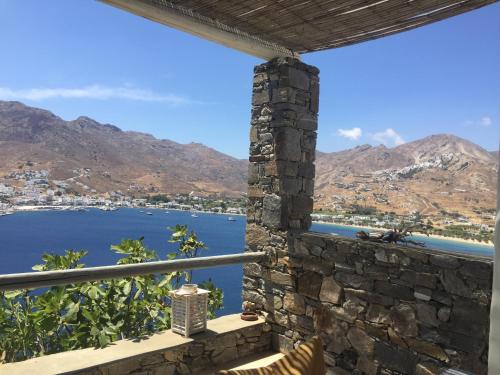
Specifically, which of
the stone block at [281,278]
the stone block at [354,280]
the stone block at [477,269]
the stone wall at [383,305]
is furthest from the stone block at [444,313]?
the stone block at [281,278]

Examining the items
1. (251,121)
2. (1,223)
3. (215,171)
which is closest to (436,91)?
(215,171)

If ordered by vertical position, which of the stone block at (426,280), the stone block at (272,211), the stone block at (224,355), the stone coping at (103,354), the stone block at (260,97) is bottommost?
the stone block at (224,355)

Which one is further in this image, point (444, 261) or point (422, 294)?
point (422, 294)

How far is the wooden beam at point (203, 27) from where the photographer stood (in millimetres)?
2646

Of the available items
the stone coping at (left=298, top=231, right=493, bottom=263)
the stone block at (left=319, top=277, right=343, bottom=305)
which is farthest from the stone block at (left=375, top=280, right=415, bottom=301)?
the stone block at (left=319, top=277, right=343, bottom=305)

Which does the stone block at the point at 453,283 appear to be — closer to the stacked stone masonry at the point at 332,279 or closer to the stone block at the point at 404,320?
the stacked stone masonry at the point at 332,279

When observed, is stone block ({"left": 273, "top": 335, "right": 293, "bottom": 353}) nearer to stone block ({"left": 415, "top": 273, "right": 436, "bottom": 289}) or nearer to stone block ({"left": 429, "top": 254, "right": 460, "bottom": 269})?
stone block ({"left": 415, "top": 273, "right": 436, "bottom": 289})

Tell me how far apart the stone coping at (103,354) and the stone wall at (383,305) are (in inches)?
24.6

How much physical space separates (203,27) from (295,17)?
2.36 ft

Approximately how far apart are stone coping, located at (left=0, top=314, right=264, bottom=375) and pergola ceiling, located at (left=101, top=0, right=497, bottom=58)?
236 cm

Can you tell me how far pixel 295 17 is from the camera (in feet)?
9.39

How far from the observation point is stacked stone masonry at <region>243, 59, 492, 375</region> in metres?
2.26

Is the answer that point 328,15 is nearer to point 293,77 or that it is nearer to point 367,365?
point 293,77

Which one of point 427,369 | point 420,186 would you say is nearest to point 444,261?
point 427,369
